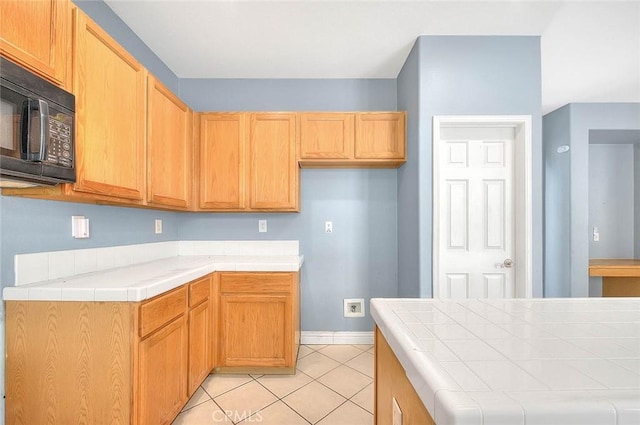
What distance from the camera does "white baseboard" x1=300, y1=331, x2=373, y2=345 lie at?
9.33ft

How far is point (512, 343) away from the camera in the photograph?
0.72m

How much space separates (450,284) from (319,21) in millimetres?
2281

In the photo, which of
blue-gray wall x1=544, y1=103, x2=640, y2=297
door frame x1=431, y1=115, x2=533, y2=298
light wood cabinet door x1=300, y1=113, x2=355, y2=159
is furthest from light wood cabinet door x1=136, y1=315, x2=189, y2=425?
blue-gray wall x1=544, y1=103, x2=640, y2=297

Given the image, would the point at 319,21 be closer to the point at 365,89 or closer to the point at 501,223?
the point at 365,89

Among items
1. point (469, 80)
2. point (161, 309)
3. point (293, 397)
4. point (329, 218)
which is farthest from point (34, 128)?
point (469, 80)

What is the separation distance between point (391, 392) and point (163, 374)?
4.41ft

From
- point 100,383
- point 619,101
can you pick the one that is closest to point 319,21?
point 100,383

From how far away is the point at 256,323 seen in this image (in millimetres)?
2242

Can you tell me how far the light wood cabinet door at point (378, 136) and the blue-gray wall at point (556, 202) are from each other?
8.52 feet

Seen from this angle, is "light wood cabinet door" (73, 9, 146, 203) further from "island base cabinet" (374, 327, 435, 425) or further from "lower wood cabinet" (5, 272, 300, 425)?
"island base cabinet" (374, 327, 435, 425)

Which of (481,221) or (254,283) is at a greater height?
(481,221)

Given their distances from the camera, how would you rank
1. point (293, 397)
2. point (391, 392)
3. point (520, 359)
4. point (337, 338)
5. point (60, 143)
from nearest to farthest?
1. point (520, 359)
2. point (391, 392)
3. point (60, 143)
4. point (293, 397)
5. point (337, 338)

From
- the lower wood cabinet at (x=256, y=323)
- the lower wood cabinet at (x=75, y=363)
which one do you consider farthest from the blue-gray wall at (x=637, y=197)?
the lower wood cabinet at (x=75, y=363)

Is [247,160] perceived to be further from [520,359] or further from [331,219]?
[520,359]
